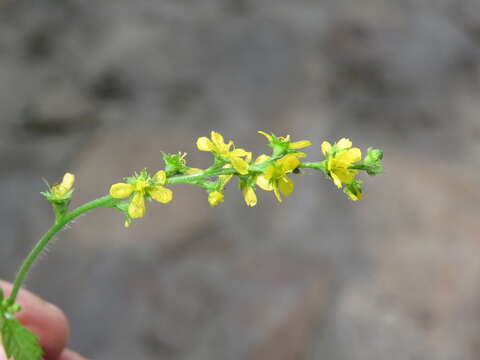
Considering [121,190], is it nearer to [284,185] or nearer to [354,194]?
[284,185]

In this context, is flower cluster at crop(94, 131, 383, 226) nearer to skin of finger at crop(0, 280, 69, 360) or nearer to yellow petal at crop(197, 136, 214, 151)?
yellow petal at crop(197, 136, 214, 151)

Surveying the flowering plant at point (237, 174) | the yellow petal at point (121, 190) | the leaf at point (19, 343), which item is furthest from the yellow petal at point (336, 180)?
the leaf at point (19, 343)

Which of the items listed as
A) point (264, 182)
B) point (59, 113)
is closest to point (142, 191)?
point (264, 182)

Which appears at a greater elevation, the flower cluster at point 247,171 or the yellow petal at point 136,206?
the flower cluster at point 247,171

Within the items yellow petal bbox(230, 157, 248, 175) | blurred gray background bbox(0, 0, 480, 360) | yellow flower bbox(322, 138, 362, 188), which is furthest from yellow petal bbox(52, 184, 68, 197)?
blurred gray background bbox(0, 0, 480, 360)

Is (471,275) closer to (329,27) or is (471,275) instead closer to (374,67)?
(374,67)

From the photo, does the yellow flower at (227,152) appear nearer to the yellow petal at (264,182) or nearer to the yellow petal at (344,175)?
the yellow petal at (264,182)

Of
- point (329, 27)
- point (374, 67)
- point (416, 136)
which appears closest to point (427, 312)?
point (416, 136)
